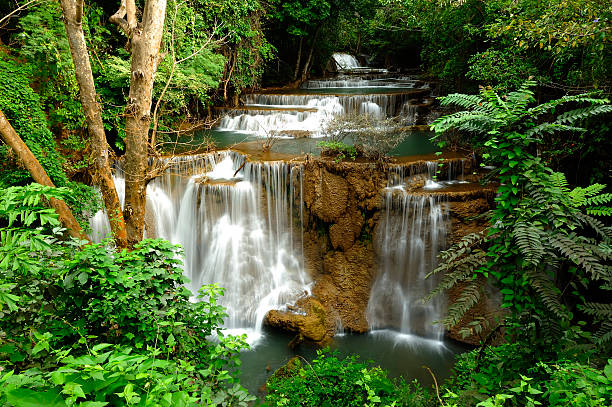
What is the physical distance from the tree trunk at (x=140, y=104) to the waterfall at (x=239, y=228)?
3528mm

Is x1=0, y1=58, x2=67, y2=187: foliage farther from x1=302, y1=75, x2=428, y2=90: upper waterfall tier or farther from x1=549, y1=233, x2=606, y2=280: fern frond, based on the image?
x1=302, y1=75, x2=428, y2=90: upper waterfall tier

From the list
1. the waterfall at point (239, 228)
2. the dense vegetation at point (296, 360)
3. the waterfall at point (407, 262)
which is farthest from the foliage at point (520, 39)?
the waterfall at point (239, 228)

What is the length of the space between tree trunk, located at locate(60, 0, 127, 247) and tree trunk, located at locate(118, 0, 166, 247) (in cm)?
22

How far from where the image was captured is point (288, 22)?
63.6ft

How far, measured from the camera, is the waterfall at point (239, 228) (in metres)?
8.73

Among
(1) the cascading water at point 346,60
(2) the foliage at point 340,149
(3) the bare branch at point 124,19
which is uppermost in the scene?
(1) the cascading water at point 346,60

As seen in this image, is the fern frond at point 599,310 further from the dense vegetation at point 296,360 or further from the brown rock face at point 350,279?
the brown rock face at point 350,279

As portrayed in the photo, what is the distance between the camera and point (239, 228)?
8.90 meters

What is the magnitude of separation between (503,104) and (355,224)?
5.41 meters

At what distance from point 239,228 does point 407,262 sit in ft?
13.9

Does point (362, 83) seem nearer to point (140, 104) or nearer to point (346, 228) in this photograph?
point (346, 228)

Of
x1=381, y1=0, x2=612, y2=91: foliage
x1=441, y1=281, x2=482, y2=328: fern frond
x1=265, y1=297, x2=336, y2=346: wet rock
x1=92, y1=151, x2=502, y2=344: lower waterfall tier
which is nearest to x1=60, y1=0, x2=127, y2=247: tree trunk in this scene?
x1=92, y1=151, x2=502, y2=344: lower waterfall tier

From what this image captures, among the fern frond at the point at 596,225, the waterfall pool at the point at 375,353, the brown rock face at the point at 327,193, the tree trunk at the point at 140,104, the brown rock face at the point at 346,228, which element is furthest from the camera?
the brown rock face at the point at 327,193

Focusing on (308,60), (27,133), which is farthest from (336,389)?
(308,60)
